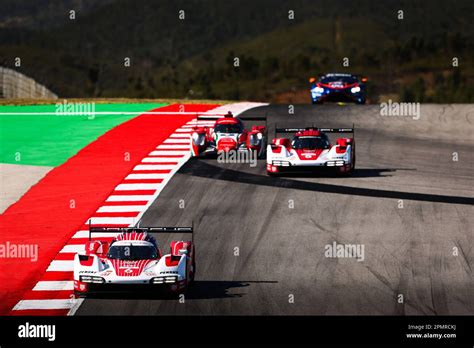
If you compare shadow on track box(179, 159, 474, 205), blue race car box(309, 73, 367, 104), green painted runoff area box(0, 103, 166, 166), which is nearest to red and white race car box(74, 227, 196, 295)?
shadow on track box(179, 159, 474, 205)

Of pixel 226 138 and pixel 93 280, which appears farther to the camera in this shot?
pixel 226 138

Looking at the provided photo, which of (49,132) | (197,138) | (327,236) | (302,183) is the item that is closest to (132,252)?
(327,236)

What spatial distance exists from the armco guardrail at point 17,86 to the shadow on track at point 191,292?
136ft

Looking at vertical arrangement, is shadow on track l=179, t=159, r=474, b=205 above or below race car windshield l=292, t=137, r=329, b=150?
below

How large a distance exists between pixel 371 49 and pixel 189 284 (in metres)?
146

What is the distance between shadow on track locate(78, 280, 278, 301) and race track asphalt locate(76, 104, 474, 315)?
23 mm

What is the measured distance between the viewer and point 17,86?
224 feet

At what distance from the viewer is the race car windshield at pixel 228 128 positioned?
37875 millimetres

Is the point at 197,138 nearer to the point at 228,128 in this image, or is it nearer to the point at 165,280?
the point at 228,128

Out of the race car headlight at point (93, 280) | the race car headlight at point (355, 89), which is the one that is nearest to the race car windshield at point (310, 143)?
the race car headlight at point (93, 280)

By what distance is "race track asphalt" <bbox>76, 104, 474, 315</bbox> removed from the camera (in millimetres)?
23391

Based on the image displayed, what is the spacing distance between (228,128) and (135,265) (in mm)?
14747

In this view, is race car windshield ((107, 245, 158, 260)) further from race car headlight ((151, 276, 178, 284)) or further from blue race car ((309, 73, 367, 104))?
blue race car ((309, 73, 367, 104))
